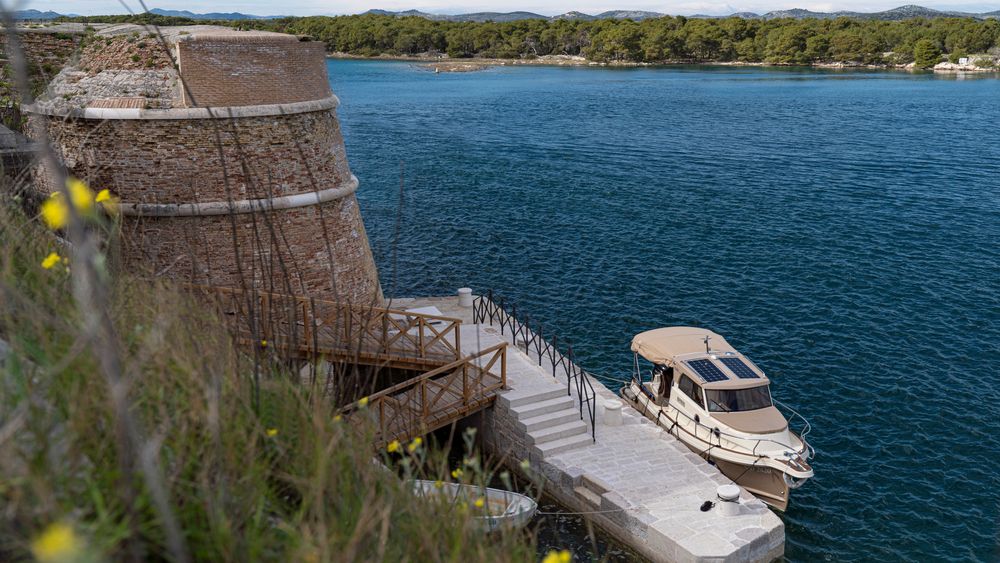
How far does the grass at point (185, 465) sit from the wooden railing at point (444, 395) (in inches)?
292

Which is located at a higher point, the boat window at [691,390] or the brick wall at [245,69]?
the brick wall at [245,69]

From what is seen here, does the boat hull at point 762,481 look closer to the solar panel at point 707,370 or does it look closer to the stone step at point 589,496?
the solar panel at point 707,370

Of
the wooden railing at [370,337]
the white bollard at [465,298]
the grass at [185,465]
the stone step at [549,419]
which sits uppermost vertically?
the grass at [185,465]

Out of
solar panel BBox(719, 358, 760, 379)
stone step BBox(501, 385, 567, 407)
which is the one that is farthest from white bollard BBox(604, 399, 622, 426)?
solar panel BBox(719, 358, 760, 379)

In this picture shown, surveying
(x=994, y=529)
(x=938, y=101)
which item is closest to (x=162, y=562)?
(x=994, y=529)

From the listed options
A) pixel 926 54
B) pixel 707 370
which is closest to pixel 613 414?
pixel 707 370

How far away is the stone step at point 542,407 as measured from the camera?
15094 mm

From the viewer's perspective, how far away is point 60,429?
5.12 meters

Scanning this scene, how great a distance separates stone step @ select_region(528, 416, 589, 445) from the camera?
14.7m

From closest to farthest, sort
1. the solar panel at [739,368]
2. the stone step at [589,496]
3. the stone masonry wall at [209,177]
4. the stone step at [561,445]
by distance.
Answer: the stone step at [589,496] → the stone step at [561,445] → the stone masonry wall at [209,177] → the solar panel at [739,368]

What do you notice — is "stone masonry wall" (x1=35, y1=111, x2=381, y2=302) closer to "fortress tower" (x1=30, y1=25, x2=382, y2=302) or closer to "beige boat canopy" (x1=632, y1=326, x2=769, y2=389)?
"fortress tower" (x1=30, y1=25, x2=382, y2=302)

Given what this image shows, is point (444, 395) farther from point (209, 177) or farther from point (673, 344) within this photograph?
point (209, 177)

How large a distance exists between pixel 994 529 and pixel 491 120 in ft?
163

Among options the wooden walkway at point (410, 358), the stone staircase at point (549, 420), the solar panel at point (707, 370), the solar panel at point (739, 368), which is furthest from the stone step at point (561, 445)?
the solar panel at point (739, 368)
